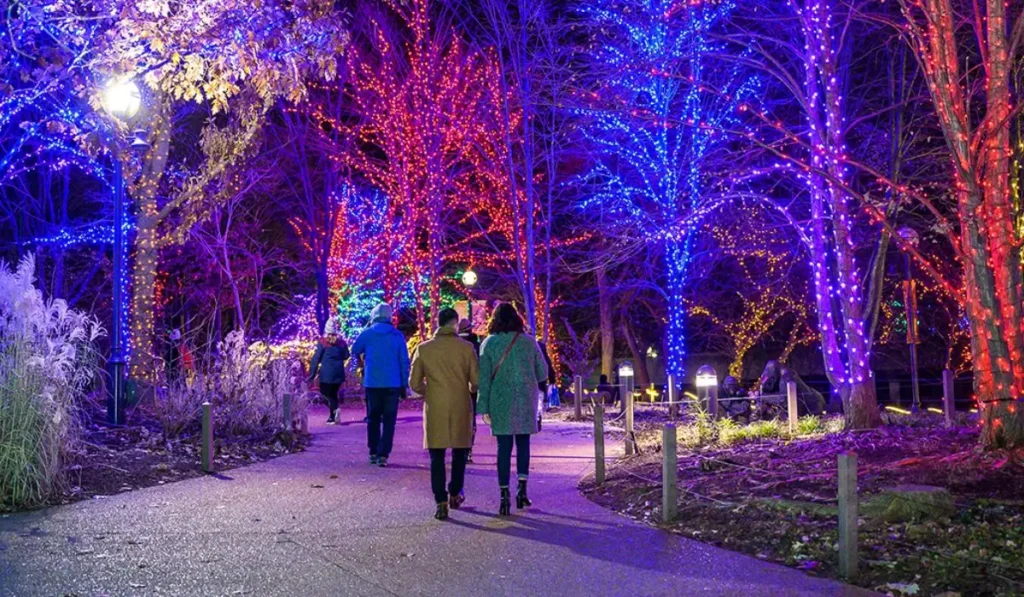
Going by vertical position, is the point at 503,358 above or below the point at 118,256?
below

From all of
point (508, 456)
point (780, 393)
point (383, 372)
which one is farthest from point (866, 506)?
point (780, 393)

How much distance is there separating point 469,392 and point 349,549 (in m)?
2.09

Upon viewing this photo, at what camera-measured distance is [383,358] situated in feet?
39.6

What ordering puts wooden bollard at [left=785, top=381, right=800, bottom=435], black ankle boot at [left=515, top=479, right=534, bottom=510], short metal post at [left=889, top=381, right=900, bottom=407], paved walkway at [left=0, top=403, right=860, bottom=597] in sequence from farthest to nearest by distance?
short metal post at [left=889, top=381, right=900, bottom=407], wooden bollard at [left=785, top=381, right=800, bottom=435], black ankle boot at [left=515, top=479, right=534, bottom=510], paved walkway at [left=0, top=403, right=860, bottom=597]

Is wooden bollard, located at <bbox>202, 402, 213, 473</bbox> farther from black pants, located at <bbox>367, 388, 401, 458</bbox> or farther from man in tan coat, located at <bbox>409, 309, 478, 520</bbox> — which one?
man in tan coat, located at <bbox>409, 309, 478, 520</bbox>

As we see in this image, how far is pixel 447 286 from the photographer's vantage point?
37406 millimetres

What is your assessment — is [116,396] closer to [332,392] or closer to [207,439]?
[207,439]

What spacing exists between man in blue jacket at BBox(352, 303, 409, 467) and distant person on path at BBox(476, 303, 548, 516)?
3.23 meters

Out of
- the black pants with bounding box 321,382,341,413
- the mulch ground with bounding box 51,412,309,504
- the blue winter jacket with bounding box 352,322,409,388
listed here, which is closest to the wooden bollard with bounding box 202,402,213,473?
the mulch ground with bounding box 51,412,309,504

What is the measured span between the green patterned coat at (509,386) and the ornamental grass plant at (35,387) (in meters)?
4.16

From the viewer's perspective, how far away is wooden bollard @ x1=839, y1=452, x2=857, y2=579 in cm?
615

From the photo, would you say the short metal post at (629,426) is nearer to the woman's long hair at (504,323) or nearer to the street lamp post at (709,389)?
the street lamp post at (709,389)

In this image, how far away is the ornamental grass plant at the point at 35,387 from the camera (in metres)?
8.77

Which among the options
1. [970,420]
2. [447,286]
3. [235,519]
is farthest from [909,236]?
[447,286]
